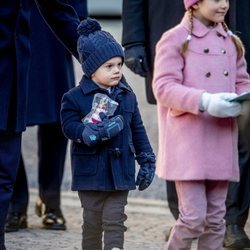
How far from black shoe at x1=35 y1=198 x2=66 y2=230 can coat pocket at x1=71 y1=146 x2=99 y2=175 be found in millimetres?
1878

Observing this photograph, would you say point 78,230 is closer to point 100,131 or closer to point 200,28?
point 100,131

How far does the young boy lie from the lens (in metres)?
5.69

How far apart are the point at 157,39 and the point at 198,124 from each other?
1.37 meters

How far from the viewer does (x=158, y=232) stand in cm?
766

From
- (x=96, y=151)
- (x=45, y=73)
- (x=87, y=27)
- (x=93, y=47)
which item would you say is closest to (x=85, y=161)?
(x=96, y=151)

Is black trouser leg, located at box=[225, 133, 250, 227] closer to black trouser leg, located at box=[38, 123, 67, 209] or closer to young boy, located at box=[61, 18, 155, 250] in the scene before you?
black trouser leg, located at box=[38, 123, 67, 209]

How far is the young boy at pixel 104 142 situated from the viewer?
5.69m

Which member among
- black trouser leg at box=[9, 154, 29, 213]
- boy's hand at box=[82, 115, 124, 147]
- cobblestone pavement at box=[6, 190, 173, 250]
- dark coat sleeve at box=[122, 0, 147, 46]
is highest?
dark coat sleeve at box=[122, 0, 147, 46]

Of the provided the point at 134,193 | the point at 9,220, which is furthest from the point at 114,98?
the point at 134,193

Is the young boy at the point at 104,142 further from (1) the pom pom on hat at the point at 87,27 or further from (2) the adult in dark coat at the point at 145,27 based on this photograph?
(2) the adult in dark coat at the point at 145,27

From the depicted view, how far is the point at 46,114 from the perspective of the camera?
739 centimetres

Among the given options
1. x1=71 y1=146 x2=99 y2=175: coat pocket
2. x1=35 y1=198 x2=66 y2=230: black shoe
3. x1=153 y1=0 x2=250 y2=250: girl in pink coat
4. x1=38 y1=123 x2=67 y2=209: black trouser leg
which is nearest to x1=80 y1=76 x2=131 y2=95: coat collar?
x1=153 y1=0 x2=250 y2=250: girl in pink coat

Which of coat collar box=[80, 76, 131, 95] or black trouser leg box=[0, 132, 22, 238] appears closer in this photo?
coat collar box=[80, 76, 131, 95]

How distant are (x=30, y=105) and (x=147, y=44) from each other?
0.84 metres
